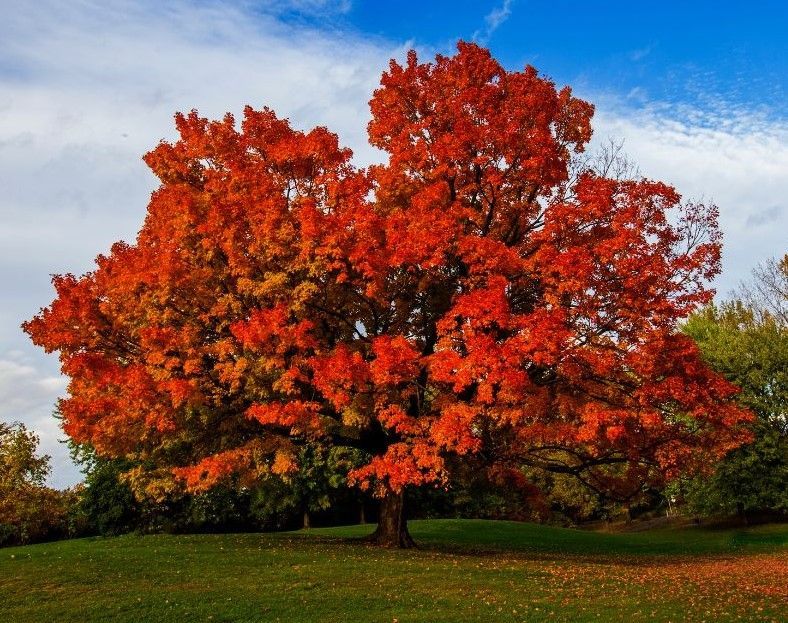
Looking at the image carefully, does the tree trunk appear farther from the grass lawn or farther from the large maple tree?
the large maple tree

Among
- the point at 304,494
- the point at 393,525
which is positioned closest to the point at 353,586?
the point at 393,525

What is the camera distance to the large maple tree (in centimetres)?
2111

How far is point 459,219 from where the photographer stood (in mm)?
23531

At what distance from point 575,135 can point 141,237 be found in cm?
1552

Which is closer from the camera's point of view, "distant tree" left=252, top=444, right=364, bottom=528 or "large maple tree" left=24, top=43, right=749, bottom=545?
"large maple tree" left=24, top=43, right=749, bottom=545

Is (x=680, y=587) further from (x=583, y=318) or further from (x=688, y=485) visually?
(x=688, y=485)

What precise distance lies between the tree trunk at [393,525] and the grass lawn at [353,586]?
1.04 meters

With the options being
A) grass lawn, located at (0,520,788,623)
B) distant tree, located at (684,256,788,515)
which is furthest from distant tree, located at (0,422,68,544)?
distant tree, located at (684,256,788,515)

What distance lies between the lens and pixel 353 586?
17.5 meters

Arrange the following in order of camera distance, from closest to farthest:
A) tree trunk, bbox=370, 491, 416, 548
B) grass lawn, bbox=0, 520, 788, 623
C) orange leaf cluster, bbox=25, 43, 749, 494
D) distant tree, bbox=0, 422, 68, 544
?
grass lawn, bbox=0, 520, 788, 623 → orange leaf cluster, bbox=25, 43, 749, 494 → tree trunk, bbox=370, 491, 416, 548 → distant tree, bbox=0, 422, 68, 544

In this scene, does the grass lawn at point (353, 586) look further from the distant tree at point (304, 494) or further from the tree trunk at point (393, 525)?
the distant tree at point (304, 494)

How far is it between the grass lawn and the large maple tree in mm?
2756

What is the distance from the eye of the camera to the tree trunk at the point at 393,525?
26.0m

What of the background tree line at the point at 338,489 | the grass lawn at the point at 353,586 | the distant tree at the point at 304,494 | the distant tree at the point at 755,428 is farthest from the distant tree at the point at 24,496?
the distant tree at the point at 755,428
